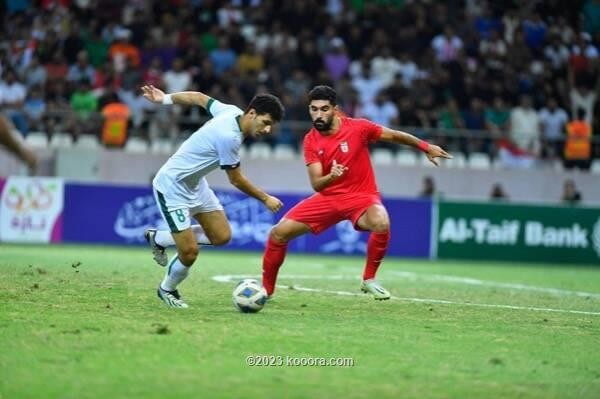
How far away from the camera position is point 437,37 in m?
28.1

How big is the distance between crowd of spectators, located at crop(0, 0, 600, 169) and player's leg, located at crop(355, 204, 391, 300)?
1246 cm

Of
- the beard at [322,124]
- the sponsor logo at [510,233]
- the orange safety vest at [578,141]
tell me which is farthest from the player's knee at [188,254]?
the orange safety vest at [578,141]

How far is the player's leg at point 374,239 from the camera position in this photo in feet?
42.4

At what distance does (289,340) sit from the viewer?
9438 millimetres

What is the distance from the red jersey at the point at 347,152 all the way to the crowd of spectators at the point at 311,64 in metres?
12.1

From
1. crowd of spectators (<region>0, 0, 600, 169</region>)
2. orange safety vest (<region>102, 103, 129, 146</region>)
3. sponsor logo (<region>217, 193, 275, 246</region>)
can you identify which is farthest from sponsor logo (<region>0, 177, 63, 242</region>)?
sponsor logo (<region>217, 193, 275, 246</region>)

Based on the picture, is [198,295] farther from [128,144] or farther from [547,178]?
[547,178]

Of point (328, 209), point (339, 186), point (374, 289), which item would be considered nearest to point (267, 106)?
point (328, 209)

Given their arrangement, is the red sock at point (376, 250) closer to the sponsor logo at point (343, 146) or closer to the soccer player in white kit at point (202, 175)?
the sponsor logo at point (343, 146)

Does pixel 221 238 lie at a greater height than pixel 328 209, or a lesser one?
lesser

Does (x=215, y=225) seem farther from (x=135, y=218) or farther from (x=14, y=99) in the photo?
Result: (x=14, y=99)

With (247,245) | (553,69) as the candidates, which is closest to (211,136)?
(247,245)

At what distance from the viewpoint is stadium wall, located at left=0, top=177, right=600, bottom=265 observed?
24484 mm

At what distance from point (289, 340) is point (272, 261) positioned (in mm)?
3085
